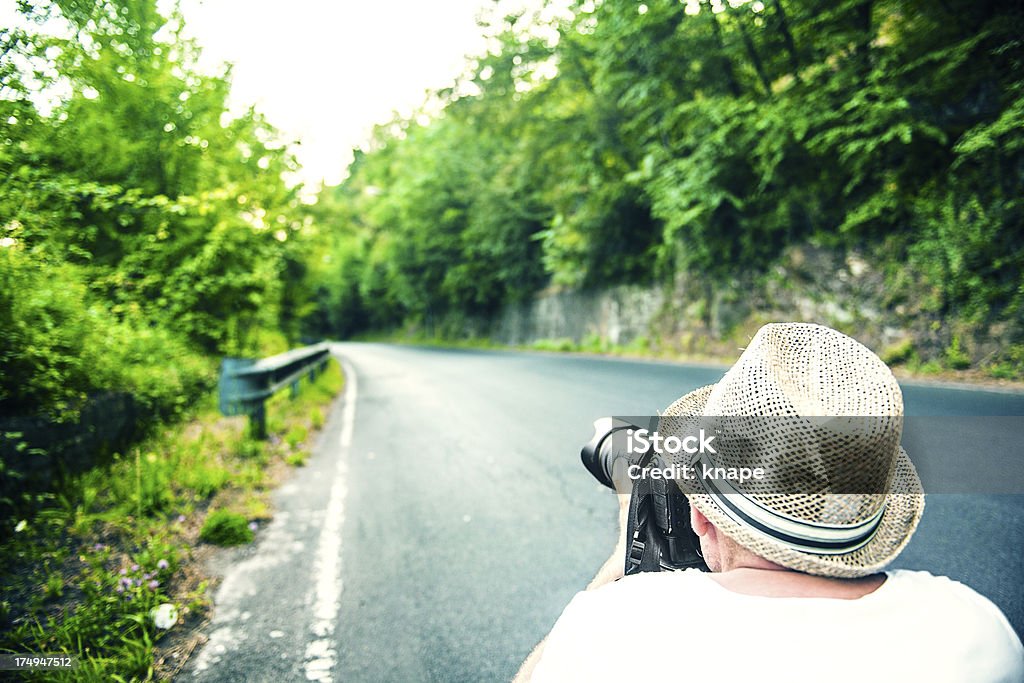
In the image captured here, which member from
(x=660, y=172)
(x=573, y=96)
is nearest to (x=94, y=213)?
(x=660, y=172)

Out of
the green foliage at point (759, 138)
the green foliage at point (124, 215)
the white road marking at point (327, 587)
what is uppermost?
the green foliage at point (759, 138)

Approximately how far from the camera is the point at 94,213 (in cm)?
353

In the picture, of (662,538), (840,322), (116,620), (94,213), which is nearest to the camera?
(662,538)

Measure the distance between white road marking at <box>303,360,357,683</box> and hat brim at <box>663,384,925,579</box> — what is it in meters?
1.96

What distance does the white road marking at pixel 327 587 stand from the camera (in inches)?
95.2

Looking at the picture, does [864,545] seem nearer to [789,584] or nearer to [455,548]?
[789,584]

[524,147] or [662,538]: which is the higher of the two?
[524,147]

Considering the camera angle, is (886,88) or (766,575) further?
(886,88)

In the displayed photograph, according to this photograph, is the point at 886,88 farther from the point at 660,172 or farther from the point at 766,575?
the point at 766,575

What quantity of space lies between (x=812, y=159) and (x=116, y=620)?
43.1 ft

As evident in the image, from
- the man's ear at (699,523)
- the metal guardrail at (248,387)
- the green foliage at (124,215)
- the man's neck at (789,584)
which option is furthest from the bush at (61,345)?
the man's neck at (789,584)

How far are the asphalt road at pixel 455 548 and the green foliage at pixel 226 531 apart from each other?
0.13 metres

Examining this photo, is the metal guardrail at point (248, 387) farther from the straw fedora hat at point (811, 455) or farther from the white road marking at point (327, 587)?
the straw fedora hat at point (811, 455)

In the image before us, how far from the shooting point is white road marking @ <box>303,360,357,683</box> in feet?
7.93
